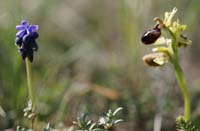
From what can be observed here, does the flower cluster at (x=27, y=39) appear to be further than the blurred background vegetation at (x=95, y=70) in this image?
No

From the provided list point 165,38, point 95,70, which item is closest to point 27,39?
point 165,38

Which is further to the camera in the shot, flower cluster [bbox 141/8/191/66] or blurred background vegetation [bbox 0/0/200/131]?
blurred background vegetation [bbox 0/0/200/131]

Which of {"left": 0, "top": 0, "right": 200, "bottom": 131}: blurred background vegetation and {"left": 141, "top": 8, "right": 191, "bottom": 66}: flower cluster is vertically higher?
{"left": 0, "top": 0, "right": 200, "bottom": 131}: blurred background vegetation

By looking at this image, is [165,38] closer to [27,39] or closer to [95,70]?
[27,39]

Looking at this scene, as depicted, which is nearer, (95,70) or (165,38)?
(165,38)

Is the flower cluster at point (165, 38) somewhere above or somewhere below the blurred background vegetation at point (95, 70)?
below
